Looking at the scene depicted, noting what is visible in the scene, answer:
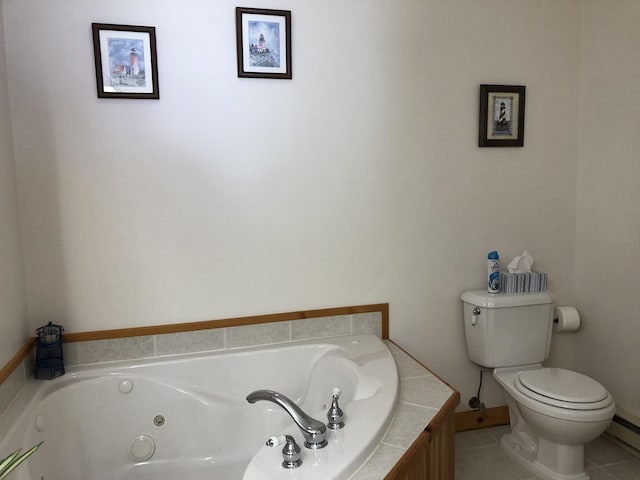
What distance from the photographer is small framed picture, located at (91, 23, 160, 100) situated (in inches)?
79.0

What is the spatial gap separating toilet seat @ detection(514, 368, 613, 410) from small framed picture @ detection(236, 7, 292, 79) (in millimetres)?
1793

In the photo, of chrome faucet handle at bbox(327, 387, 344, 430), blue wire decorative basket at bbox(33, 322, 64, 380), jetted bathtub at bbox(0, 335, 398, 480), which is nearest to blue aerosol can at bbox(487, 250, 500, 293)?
jetted bathtub at bbox(0, 335, 398, 480)

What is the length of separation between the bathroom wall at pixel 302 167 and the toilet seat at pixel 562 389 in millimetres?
395

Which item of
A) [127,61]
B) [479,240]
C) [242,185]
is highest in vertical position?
[127,61]

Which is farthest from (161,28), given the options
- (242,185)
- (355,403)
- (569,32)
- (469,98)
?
(569,32)

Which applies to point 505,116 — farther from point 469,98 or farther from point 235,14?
point 235,14

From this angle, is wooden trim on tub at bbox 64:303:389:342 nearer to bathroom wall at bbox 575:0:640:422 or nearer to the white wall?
the white wall

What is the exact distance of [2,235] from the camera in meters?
1.81

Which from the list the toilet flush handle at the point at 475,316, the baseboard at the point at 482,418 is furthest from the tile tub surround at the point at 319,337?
the baseboard at the point at 482,418

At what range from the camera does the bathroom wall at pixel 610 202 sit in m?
2.37

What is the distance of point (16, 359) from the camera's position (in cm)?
182

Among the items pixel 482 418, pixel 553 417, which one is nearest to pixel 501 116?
pixel 553 417

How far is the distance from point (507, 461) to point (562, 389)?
0.49m

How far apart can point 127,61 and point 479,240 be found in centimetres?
190
